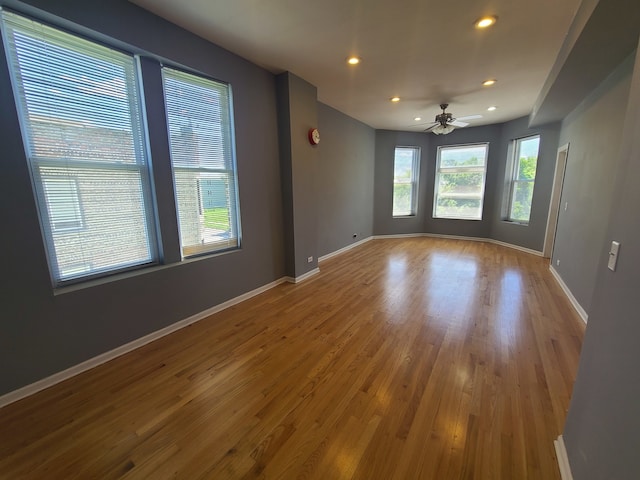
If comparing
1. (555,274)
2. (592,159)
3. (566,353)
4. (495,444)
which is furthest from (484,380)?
(555,274)

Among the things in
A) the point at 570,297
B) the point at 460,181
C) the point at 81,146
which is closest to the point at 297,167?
the point at 81,146

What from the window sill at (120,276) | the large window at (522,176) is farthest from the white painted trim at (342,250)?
the large window at (522,176)

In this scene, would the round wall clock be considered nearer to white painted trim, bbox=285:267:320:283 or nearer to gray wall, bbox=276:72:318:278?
gray wall, bbox=276:72:318:278

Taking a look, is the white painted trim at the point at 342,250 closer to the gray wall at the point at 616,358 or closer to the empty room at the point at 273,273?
the empty room at the point at 273,273

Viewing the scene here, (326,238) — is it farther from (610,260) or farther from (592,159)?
(610,260)

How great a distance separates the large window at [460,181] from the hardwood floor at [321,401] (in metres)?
4.19

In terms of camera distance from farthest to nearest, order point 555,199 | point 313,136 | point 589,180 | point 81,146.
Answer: point 555,199 < point 313,136 < point 589,180 < point 81,146

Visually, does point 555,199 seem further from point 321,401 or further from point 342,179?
point 321,401

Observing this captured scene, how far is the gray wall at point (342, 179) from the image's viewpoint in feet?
16.0

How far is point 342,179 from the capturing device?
5.46 meters

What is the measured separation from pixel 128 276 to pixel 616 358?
3.08m

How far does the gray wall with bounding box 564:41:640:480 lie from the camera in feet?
2.92

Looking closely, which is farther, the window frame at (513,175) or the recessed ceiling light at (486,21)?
the window frame at (513,175)

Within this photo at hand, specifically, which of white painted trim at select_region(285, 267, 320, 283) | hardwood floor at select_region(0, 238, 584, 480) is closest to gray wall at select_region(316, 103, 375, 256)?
white painted trim at select_region(285, 267, 320, 283)
